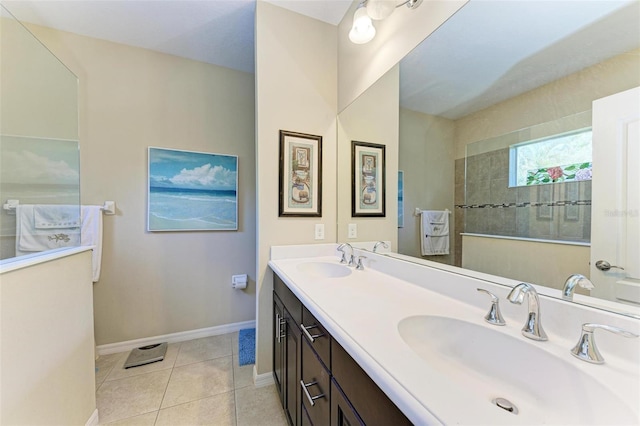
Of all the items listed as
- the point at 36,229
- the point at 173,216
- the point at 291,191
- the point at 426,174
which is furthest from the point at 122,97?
the point at 426,174

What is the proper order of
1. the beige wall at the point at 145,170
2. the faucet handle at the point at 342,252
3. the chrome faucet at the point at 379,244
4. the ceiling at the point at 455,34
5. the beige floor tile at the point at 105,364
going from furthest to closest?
the beige wall at the point at 145,170, the beige floor tile at the point at 105,364, the faucet handle at the point at 342,252, the chrome faucet at the point at 379,244, the ceiling at the point at 455,34

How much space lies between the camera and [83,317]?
1233 millimetres

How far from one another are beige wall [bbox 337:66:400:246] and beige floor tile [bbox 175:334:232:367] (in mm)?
1444

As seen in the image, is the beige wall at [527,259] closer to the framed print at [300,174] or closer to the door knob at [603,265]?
the door knob at [603,265]

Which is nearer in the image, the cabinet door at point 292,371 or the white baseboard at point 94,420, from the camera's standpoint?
the cabinet door at point 292,371

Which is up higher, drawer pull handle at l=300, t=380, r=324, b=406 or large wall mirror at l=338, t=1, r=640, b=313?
large wall mirror at l=338, t=1, r=640, b=313

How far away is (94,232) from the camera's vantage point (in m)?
1.85

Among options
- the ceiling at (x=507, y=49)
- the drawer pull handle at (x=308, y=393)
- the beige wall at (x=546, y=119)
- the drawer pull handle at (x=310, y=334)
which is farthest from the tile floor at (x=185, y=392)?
the ceiling at (x=507, y=49)

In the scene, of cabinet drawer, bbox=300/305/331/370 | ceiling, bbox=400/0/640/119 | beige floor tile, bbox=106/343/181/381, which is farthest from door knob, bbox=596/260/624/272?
beige floor tile, bbox=106/343/181/381

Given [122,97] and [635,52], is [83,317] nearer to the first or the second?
[122,97]

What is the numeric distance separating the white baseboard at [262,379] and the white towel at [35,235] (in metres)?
1.39

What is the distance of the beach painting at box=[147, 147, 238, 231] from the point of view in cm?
206

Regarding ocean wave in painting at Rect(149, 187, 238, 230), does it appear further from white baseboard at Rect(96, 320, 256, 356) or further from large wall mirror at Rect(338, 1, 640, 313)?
large wall mirror at Rect(338, 1, 640, 313)

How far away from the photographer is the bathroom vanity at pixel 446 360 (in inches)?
16.8
